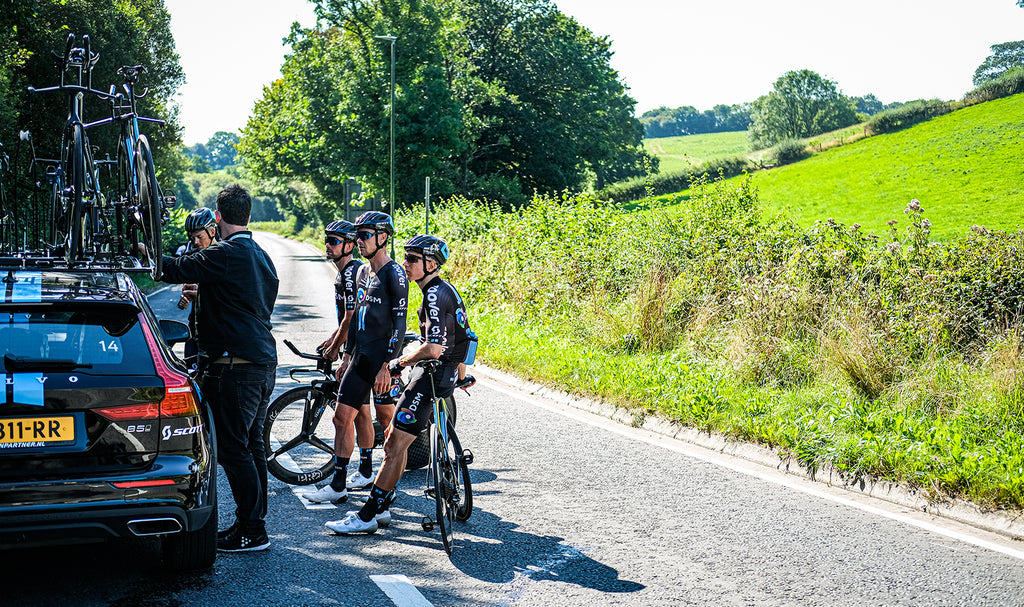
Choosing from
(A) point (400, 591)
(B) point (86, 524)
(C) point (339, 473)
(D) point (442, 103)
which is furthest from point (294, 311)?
(D) point (442, 103)

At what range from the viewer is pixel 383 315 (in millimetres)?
5836

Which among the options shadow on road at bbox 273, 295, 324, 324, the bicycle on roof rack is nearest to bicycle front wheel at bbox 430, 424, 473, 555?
the bicycle on roof rack

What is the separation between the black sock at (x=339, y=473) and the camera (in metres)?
6.31

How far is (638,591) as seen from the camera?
470cm

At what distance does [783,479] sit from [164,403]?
474 centimetres

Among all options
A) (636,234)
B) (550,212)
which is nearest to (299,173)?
(550,212)

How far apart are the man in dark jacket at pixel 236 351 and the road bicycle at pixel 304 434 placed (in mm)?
1446

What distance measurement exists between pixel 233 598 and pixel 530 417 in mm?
5192

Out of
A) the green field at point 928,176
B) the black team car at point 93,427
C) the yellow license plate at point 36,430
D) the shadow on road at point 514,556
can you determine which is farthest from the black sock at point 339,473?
the green field at point 928,176

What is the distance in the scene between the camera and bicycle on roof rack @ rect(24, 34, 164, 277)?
6.13 meters

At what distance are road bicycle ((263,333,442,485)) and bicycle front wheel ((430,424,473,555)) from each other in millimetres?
1356

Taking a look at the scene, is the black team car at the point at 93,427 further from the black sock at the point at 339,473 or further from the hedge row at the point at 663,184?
the hedge row at the point at 663,184

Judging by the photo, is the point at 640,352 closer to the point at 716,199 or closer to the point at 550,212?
the point at 716,199

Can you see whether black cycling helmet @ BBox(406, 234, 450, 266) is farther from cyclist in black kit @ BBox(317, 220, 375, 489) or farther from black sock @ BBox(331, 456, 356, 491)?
black sock @ BBox(331, 456, 356, 491)
